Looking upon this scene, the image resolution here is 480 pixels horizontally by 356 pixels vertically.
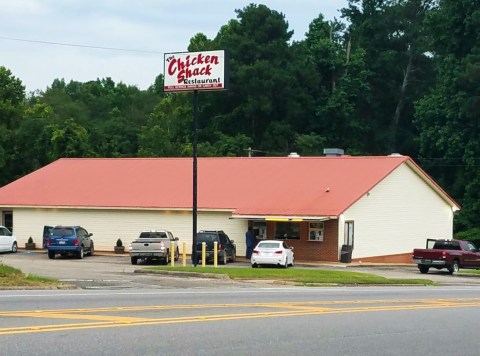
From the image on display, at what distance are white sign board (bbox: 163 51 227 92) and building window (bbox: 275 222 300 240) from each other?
10.2 metres

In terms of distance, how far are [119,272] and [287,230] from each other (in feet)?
48.0

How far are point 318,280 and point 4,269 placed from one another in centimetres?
1181

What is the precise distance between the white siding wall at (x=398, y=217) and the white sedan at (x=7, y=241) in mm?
18357

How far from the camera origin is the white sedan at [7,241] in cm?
5062

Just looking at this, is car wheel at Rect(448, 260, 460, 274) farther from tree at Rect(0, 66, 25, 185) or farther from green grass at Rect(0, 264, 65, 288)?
tree at Rect(0, 66, 25, 185)

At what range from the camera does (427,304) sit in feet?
72.9

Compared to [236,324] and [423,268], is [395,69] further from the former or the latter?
[236,324]

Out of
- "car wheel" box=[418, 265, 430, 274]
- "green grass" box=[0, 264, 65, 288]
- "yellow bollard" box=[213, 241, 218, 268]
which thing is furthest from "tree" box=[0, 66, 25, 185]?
"green grass" box=[0, 264, 65, 288]

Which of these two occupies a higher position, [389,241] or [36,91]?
[36,91]

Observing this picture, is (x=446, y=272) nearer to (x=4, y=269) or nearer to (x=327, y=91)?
(x=4, y=269)

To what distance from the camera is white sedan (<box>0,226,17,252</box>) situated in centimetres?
5062

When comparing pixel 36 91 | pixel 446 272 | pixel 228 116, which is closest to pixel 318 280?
pixel 446 272

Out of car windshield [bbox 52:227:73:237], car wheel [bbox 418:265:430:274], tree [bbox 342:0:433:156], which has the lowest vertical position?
car wheel [bbox 418:265:430:274]

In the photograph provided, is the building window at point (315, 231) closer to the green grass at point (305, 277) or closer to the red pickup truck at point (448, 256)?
the red pickup truck at point (448, 256)
